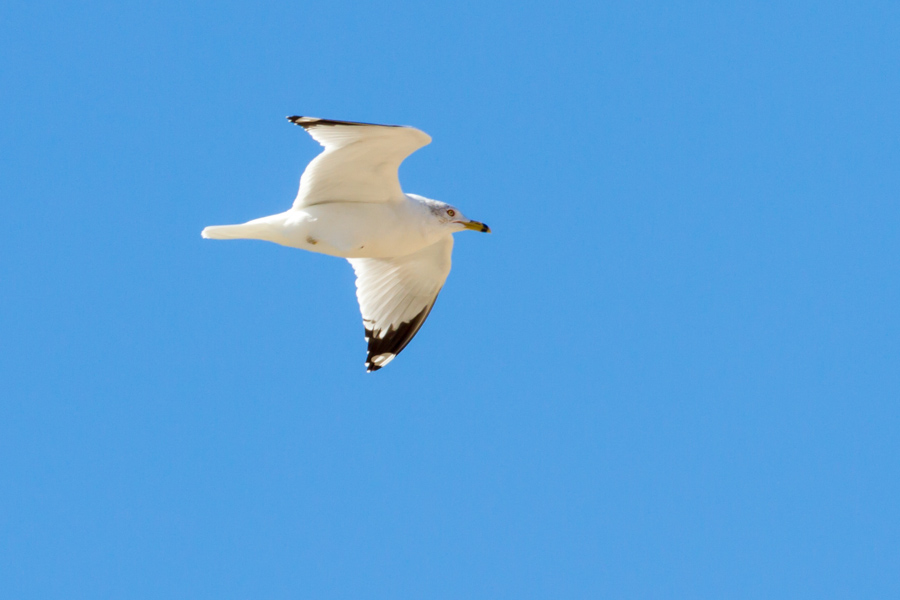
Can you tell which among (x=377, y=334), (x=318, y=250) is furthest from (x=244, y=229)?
(x=377, y=334)

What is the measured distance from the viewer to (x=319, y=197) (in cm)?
837

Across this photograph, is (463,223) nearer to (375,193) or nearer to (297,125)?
(375,193)

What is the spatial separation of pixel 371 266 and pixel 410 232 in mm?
1191

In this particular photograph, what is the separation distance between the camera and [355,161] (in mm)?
8078

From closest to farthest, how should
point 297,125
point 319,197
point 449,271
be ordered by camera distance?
point 297,125 < point 319,197 < point 449,271

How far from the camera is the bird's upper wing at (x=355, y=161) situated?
304 inches

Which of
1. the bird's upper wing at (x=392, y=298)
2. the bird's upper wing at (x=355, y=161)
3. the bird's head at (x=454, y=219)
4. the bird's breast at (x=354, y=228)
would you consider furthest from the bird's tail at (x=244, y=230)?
the bird's upper wing at (x=392, y=298)

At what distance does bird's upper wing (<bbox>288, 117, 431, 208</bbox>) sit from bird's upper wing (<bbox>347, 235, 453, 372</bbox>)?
3.98 ft

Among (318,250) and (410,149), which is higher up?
(410,149)

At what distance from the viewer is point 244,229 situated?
8.05 metres

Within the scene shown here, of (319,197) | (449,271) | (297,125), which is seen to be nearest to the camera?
(297,125)

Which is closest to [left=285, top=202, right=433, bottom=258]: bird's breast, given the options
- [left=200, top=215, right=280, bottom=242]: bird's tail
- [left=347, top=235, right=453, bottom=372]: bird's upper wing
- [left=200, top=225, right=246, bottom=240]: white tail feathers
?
[left=200, top=215, right=280, bottom=242]: bird's tail

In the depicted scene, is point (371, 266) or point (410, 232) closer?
point (410, 232)

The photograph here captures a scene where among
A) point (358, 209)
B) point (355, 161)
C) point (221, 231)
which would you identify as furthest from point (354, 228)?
point (221, 231)
